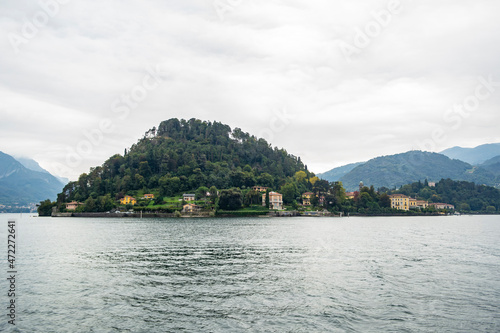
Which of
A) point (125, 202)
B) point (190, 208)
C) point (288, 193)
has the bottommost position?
point (190, 208)

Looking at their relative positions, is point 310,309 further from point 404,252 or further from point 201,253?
point 404,252

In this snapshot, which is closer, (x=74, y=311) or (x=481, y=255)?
(x=74, y=311)

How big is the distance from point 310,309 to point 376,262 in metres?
20.1

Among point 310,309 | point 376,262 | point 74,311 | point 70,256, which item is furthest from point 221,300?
point 70,256

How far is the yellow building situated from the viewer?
17975 cm

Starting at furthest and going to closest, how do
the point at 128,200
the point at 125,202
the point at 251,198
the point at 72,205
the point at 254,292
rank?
the point at 72,205, the point at 125,202, the point at 128,200, the point at 251,198, the point at 254,292

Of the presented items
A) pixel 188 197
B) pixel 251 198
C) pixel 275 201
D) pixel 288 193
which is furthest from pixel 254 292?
pixel 288 193

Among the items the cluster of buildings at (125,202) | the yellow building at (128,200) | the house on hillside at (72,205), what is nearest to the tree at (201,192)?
the cluster of buildings at (125,202)

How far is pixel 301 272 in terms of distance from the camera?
34.6 meters

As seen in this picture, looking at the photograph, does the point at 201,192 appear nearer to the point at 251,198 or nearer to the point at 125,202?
the point at 251,198

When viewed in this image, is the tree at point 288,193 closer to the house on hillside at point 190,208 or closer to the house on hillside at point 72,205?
the house on hillside at point 190,208

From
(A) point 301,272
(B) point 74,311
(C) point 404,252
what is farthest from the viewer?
(C) point 404,252

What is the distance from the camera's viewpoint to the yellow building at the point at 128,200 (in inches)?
7077

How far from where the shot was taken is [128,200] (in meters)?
182
